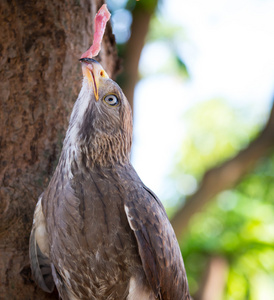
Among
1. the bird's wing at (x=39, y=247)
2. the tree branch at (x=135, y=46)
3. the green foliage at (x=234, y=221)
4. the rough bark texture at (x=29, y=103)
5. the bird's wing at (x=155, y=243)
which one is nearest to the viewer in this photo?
the bird's wing at (x=155, y=243)

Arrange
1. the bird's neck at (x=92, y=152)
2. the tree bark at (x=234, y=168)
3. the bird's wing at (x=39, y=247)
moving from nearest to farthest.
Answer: the bird's neck at (x=92, y=152) → the bird's wing at (x=39, y=247) → the tree bark at (x=234, y=168)

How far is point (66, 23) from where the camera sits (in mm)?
3258

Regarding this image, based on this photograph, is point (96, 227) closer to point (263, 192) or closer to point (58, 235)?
point (58, 235)

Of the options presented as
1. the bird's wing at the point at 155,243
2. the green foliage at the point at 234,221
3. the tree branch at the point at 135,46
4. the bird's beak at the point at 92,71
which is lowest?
Result: the green foliage at the point at 234,221

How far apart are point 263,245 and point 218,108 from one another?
595 centimetres

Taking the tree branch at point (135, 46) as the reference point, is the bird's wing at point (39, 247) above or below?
below

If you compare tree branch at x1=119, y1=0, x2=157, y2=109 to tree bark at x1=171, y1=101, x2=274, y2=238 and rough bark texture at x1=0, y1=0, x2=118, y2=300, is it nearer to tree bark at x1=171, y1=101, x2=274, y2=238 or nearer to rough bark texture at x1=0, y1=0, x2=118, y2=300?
tree bark at x1=171, y1=101, x2=274, y2=238

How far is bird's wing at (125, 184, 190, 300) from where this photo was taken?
8.24 ft

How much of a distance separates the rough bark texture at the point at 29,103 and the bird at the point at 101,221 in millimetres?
170

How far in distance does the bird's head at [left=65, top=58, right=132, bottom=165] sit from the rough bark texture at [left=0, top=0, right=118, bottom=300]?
1.47 feet

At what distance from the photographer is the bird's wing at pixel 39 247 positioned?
9.09 ft

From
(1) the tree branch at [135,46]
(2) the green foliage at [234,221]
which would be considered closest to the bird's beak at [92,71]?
(1) the tree branch at [135,46]

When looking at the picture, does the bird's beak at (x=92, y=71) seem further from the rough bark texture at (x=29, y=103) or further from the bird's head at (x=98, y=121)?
the rough bark texture at (x=29, y=103)

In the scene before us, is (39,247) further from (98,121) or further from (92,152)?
(98,121)
